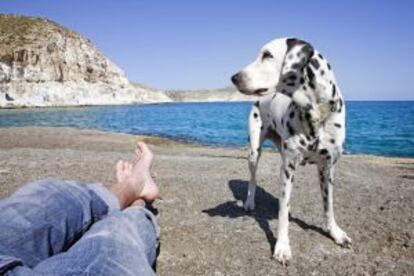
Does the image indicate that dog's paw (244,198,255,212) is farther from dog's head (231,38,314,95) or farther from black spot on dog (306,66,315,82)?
black spot on dog (306,66,315,82)

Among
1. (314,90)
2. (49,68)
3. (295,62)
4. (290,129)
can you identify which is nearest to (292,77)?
(295,62)

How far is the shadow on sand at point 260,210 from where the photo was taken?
5549 millimetres

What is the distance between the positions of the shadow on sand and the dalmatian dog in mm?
459

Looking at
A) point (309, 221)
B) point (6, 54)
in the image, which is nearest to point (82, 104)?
point (6, 54)

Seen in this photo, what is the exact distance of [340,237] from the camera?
16.5ft

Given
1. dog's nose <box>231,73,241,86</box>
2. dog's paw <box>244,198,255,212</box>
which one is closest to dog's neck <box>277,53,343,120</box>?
dog's nose <box>231,73,241,86</box>

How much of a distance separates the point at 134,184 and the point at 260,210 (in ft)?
8.85

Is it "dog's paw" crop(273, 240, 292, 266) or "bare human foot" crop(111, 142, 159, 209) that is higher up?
"bare human foot" crop(111, 142, 159, 209)

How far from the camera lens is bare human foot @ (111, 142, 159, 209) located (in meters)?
4.40

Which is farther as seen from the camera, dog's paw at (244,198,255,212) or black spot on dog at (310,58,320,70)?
dog's paw at (244,198,255,212)

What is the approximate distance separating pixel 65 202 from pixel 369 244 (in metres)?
3.65

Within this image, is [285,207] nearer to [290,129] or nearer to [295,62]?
[290,129]

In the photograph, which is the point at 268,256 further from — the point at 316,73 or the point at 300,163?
the point at 316,73

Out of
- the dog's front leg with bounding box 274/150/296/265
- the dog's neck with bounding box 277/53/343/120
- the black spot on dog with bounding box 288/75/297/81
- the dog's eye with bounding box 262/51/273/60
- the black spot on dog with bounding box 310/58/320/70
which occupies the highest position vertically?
the dog's eye with bounding box 262/51/273/60
